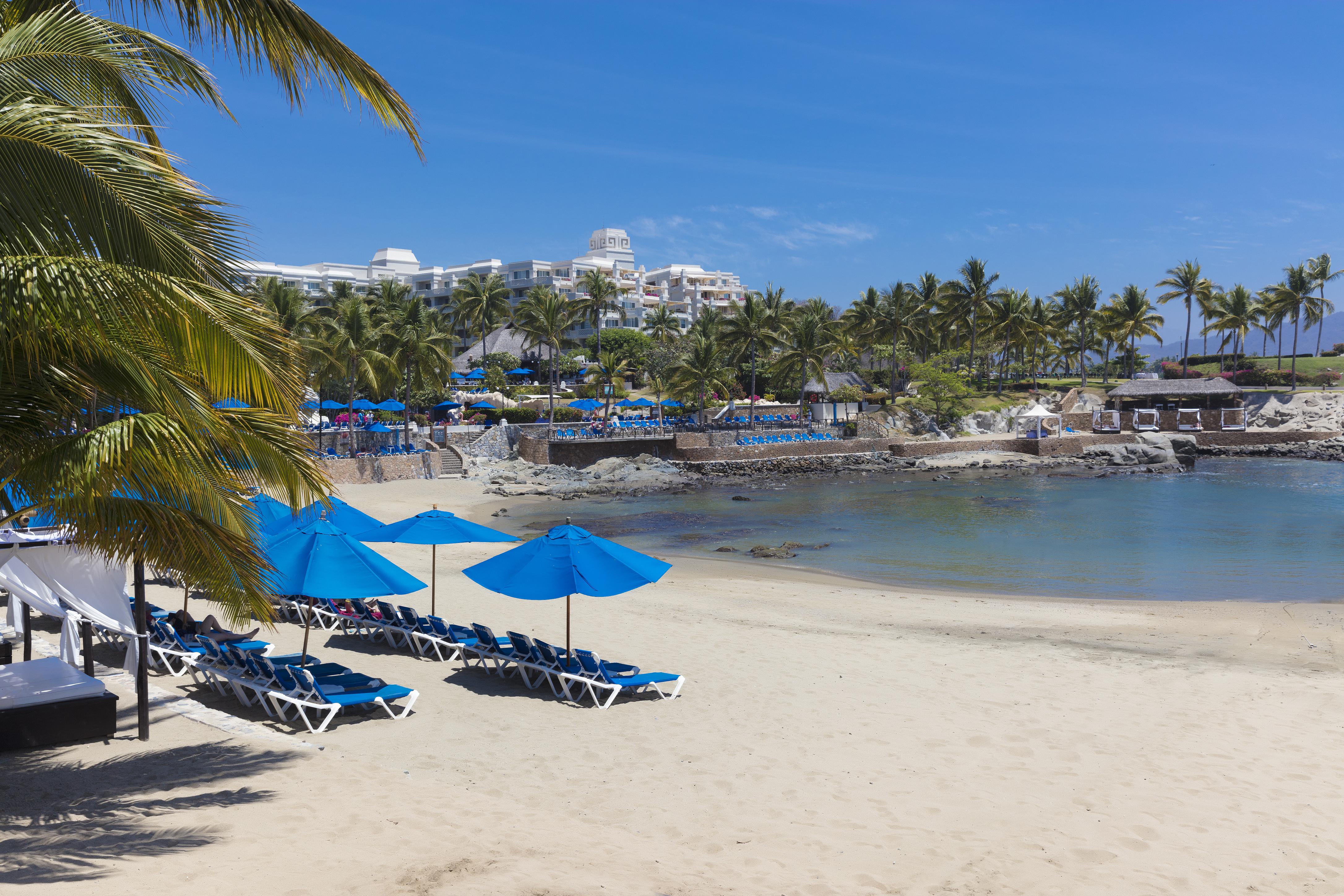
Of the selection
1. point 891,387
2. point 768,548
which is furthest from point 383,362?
point 891,387

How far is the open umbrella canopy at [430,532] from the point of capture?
12.3 m

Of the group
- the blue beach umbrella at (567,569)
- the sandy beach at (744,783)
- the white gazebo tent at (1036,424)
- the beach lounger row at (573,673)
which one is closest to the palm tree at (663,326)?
the white gazebo tent at (1036,424)

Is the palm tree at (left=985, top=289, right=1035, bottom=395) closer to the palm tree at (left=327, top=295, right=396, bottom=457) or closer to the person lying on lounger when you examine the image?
the palm tree at (left=327, top=295, right=396, bottom=457)

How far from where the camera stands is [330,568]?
9273mm

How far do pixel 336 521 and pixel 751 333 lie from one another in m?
46.1

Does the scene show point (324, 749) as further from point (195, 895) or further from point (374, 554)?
point (195, 895)

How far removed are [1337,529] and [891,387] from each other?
124 ft

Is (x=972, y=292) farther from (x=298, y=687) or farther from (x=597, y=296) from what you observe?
(x=298, y=687)

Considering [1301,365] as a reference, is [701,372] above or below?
below

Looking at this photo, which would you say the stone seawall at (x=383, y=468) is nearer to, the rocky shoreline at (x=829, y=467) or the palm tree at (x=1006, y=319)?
the rocky shoreline at (x=829, y=467)

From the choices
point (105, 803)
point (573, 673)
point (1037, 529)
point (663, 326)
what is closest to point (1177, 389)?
point (663, 326)

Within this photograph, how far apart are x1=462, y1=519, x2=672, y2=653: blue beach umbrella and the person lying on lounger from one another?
3.54m

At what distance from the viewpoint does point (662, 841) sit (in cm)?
640

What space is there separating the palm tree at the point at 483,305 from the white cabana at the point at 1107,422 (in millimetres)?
47487
